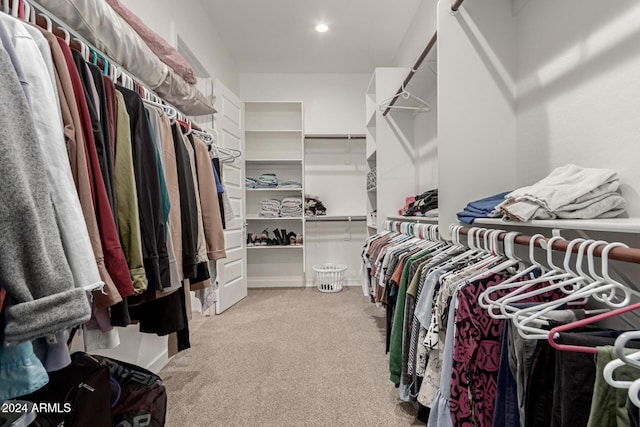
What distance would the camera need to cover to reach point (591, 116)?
3.32 ft

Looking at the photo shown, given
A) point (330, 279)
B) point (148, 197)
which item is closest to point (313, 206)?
point (330, 279)

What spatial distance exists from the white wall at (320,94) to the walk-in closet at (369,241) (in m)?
1.03

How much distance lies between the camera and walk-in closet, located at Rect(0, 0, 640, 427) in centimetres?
55

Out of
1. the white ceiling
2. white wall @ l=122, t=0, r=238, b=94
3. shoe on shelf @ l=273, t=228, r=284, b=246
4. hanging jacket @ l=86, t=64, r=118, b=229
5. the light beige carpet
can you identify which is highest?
the white ceiling

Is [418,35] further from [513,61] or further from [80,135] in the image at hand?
[80,135]

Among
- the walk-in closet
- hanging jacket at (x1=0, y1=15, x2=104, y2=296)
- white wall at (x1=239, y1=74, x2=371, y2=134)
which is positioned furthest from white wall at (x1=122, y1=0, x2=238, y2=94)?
hanging jacket at (x1=0, y1=15, x2=104, y2=296)

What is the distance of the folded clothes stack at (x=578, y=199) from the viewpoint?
0.86 m

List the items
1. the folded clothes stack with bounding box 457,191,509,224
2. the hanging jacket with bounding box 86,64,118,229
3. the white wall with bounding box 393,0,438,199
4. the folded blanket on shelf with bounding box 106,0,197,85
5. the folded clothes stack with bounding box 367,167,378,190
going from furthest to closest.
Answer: the folded clothes stack with bounding box 367,167,378,190 → the white wall with bounding box 393,0,438,199 → the folded blanket on shelf with bounding box 106,0,197,85 → the folded clothes stack with bounding box 457,191,509,224 → the hanging jacket with bounding box 86,64,118,229

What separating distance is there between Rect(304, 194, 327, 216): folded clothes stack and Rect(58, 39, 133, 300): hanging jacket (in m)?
2.92

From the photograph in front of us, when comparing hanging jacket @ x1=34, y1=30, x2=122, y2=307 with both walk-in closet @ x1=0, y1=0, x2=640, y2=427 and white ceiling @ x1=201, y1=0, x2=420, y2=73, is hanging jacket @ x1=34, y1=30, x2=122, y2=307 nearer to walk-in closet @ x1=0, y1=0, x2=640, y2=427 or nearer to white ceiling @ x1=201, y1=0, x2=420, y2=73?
walk-in closet @ x1=0, y1=0, x2=640, y2=427

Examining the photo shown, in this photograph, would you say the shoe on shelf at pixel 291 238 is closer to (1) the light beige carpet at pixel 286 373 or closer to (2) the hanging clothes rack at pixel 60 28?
(1) the light beige carpet at pixel 286 373

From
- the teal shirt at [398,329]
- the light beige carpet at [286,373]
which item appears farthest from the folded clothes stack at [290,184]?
the teal shirt at [398,329]

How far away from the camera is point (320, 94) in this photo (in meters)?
3.88

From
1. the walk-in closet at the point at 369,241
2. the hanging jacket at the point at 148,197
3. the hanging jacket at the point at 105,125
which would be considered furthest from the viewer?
the hanging jacket at the point at 148,197
